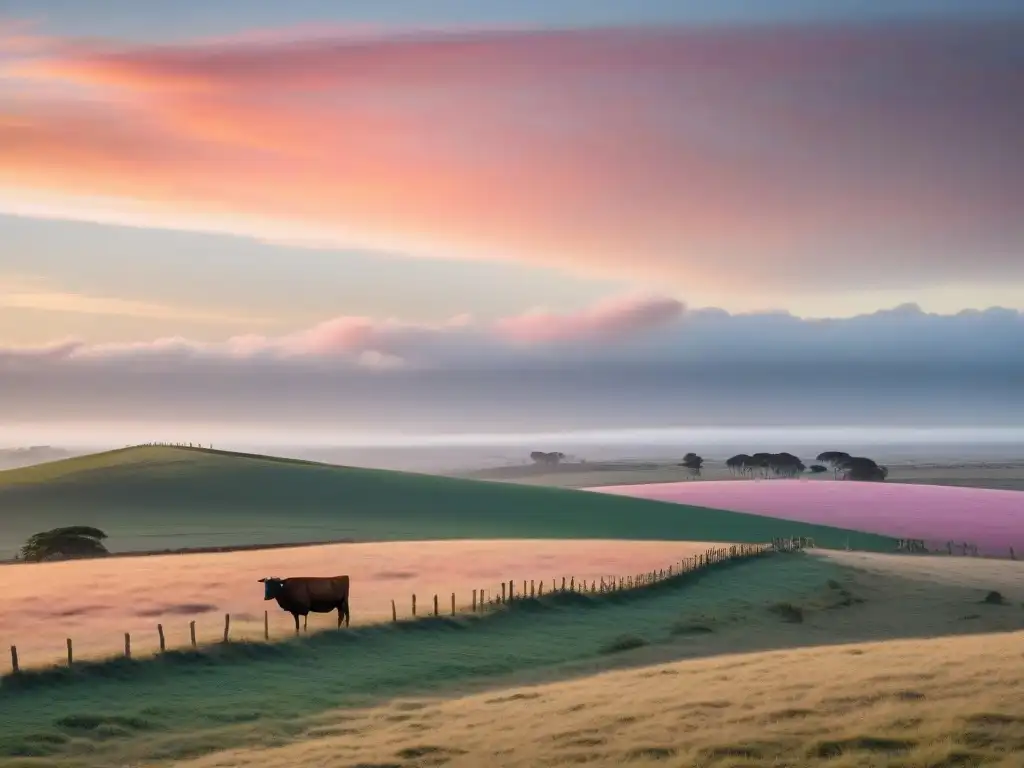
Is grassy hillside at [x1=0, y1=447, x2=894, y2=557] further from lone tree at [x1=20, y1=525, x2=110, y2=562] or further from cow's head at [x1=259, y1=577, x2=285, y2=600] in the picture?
cow's head at [x1=259, y1=577, x2=285, y2=600]

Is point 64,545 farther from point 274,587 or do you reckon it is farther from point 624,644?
point 624,644

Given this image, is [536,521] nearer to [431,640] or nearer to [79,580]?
[79,580]

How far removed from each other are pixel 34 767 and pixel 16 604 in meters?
29.8

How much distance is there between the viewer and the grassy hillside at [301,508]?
9800cm

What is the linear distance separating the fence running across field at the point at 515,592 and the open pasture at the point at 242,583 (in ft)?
1.39

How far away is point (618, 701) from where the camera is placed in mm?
30062

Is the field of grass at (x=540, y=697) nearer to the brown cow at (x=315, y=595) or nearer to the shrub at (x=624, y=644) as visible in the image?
the shrub at (x=624, y=644)

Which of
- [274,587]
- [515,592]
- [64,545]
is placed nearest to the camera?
[274,587]

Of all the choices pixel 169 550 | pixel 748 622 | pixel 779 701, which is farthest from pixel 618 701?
pixel 169 550

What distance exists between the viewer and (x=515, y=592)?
56562 mm

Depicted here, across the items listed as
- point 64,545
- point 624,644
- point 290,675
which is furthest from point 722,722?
point 64,545

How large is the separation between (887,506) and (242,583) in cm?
6707

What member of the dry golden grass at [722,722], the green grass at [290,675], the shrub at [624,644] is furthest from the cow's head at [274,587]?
the dry golden grass at [722,722]

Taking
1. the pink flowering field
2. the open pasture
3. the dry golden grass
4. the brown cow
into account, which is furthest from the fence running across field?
the pink flowering field
